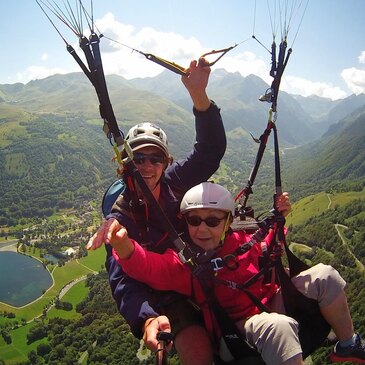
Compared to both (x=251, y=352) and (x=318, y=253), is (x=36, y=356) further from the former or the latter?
(x=251, y=352)

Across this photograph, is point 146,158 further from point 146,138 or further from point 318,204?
point 318,204

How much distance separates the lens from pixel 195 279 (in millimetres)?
3730

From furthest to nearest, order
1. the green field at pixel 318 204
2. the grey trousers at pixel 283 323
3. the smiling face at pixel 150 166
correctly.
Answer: the green field at pixel 318 204 < the smiling face at pixel 150 166 < the grey trousers at pixel 283 323

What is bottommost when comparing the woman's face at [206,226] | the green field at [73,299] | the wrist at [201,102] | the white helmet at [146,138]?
the green field at [73,299]

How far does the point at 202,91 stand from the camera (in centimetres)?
395

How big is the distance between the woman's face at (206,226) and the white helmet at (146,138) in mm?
849

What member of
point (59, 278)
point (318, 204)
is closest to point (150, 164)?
point (59, 278)

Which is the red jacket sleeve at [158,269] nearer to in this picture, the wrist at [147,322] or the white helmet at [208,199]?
the wrist at [147,322]

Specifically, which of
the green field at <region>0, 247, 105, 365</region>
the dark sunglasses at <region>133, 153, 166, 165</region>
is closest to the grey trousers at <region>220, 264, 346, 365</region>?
the dark sunglasses at <region>133, 153, 166, 165</region>

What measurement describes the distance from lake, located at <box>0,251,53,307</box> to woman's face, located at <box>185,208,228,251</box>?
76.6m

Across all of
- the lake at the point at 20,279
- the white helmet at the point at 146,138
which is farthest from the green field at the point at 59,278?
the white helmet at the point at 146,138

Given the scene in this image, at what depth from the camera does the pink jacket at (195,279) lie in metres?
3.39

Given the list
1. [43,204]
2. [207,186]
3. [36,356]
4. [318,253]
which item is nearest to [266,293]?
[207,186]

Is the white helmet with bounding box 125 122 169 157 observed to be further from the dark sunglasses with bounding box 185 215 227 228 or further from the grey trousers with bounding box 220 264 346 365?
the grey trousers with bounding box 220 264 346 365
